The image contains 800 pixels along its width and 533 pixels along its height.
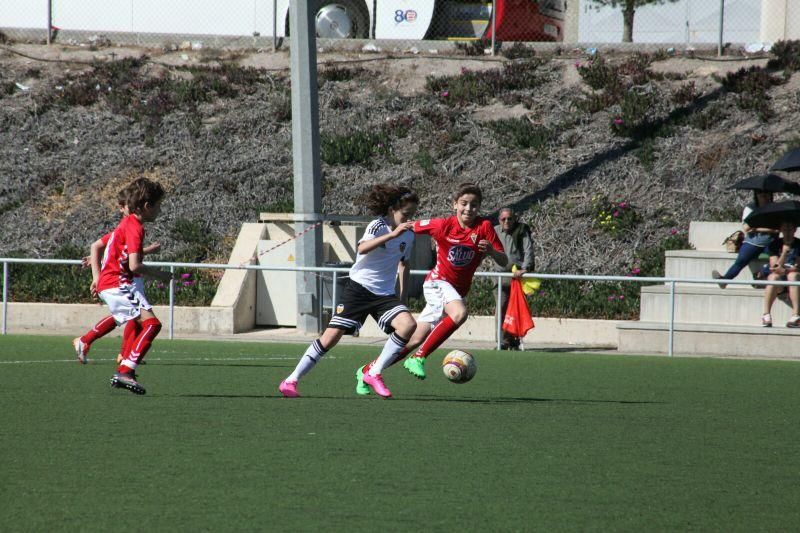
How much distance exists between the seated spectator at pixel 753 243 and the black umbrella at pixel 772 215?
0.10 metres

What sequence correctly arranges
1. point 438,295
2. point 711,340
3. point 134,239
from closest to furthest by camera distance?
1. point 134,239
2. point 438,295
3. point 711,340

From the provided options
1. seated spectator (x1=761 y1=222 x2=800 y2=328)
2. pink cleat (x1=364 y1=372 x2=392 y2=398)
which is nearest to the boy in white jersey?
pink cleat (x1=364 y1=372 x2=392 y2=398)

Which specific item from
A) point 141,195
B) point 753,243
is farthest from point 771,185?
point 141,195

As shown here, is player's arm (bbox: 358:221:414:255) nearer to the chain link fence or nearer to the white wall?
the chain link fence

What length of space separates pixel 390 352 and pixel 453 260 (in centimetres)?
124

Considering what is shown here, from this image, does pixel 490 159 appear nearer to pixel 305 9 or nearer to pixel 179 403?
pixel 305 9

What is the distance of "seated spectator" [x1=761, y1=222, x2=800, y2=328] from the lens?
48.1 ft

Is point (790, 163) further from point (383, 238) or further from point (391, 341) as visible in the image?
point (383, 238)

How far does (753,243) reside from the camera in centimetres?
1580

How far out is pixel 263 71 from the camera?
1037 inches

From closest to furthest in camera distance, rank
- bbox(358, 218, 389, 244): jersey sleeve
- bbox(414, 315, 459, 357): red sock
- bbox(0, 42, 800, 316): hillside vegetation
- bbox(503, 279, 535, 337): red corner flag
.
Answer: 1. bbox(358, 218, 389, 244): jersey sleeve
2. bbox(414, 315, 459, 357): red sock
3. bbox(503, 279, 535, 337): red corner flag
4. bbox(0, 42, 800, 316): hillside vegetation

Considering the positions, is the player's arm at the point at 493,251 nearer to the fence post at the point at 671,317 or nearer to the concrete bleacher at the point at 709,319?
the fence post at the point at 671,317

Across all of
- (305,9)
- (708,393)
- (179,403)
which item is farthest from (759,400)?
(305,9)

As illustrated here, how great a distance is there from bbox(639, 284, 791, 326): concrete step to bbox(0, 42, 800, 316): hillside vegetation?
4.31 ft
